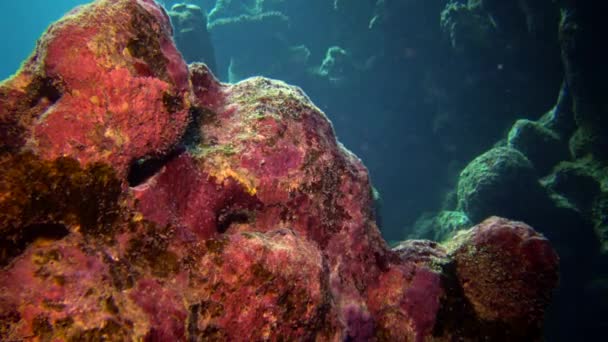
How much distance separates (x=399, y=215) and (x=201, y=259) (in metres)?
15.7

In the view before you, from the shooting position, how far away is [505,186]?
9.33 m

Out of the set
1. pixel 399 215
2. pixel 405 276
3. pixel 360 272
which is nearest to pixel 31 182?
pixel 360 272

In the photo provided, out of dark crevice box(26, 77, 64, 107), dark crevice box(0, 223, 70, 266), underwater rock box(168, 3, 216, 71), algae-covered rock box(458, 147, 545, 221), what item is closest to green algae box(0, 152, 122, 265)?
dark crevice box(0, 223, 70, 266)

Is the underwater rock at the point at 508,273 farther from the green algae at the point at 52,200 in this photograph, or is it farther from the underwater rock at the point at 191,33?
the underwater rock at the point at 191,33

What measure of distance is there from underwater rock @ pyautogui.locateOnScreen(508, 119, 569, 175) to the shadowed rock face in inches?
353

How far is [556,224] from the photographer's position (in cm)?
904

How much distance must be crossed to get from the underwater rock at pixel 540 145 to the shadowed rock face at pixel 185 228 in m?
8.97

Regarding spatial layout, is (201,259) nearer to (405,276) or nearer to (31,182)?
(31,182)

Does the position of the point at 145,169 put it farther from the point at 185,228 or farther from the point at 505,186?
the point at 505,186

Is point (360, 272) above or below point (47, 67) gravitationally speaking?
below

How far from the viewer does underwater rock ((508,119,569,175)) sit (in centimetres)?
987

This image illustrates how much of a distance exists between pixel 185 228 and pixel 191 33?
17.4m

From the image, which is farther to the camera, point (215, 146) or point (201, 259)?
point (215, 146)

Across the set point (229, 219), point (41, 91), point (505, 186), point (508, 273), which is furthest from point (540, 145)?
point (41, 91)
